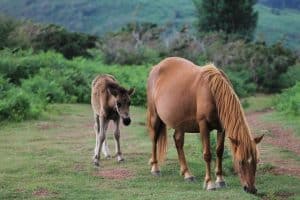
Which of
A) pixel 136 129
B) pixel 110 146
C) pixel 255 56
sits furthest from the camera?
pixel 255 56

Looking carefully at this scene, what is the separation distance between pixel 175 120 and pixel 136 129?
746 cm

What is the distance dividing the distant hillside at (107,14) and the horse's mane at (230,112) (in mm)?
64205

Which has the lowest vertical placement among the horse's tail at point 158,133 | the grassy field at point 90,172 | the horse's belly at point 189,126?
the grassy field at point 90,172

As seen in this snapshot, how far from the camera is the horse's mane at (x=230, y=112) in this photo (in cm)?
915

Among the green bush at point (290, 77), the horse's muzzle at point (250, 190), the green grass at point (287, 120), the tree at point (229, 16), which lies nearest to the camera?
the horse's muzzle at point (250, 190)

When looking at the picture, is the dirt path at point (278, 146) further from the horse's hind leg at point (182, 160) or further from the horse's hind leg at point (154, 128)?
the horse's hind leg at point (154, 128)

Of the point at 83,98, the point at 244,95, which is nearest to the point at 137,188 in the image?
the point at 83,98

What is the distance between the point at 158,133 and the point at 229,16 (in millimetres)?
35402

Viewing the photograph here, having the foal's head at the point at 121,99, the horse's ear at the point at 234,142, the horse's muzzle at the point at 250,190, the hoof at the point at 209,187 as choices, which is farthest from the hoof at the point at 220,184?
the foal's head at the point at 121,99

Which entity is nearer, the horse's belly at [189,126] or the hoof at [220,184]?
the hoof at [220,184]

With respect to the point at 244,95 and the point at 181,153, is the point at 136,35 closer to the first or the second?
the point at 244,95

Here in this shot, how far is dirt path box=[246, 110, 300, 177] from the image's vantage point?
12312 millimetres

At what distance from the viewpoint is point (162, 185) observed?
10.6 metres

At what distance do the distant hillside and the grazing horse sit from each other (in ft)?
200
